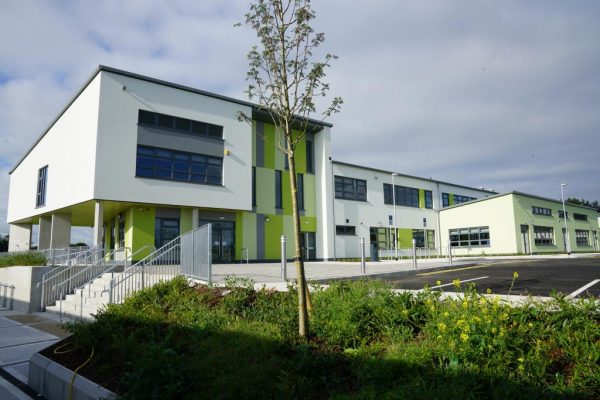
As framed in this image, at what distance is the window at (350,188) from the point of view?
33.7 m

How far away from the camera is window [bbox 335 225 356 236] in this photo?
32978mm

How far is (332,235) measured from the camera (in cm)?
3186

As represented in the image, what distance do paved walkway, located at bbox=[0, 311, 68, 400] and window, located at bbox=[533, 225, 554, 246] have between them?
1569 inches

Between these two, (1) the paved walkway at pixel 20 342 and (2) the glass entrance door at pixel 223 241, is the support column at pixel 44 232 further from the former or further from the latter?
(1) the paved walkway at pixel 20 342

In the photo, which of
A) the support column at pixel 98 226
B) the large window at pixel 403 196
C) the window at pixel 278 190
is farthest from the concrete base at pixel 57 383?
the large window at pixel 403 196

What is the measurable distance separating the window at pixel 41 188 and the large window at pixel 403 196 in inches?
1106

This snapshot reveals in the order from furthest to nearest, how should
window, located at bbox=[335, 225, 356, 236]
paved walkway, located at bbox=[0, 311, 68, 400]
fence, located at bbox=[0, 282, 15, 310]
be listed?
window, located at bbox=[335, 225, 356, 236] < fence, located at bbox=[0, 282, 15, 310] < paved walkway, located at bbox=[0, 311, 68, 400]

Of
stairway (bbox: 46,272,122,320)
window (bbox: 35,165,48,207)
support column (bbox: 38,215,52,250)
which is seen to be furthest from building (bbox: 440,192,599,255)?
window (bbox: 35,165,48,207)

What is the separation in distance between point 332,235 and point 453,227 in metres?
16.1

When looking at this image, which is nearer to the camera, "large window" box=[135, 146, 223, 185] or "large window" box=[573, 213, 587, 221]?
"large window" box=[135, 146, 223, 185]

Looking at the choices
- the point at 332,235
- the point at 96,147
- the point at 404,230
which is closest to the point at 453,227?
the point at 404,230

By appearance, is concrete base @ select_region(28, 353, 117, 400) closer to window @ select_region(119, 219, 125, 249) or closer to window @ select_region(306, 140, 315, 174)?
window @ select_region(119, 219, 125, 249)

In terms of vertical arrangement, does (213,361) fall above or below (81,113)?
below

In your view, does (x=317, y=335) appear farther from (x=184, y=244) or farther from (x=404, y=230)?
(x=404, y=230)
